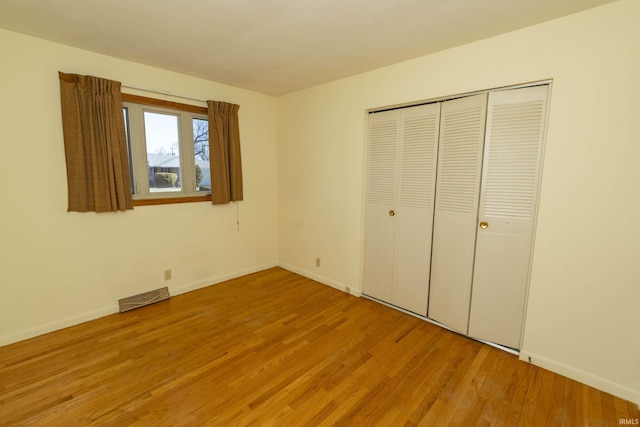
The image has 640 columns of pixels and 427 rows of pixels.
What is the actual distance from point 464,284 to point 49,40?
418 centimetres

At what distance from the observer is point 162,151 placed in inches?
123

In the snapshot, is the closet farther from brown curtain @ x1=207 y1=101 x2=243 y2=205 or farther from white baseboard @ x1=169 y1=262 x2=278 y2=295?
white baseboard @ x1=169 y1=262 x2=278 y2=295

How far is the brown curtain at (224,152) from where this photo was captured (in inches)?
133

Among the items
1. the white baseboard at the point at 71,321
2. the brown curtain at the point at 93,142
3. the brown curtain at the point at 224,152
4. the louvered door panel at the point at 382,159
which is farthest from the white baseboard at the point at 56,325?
the louvered door panel at the point at 382,159

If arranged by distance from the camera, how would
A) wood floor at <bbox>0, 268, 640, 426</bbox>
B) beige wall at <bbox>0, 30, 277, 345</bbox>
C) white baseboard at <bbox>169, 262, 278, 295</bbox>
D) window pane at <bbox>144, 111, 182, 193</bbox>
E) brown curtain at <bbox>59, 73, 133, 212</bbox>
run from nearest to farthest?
1. wood floor at <bbox>0, 268, 640, 426</bbox>
2. beige wall at <bbox>0, 30, 277, 345</bbox>
3. brown curtain at <bbox>59, 73, 133, 212</bbox>
4. window pane at <bbox>144, 111, 182, 193</bbox>
5. white baseboard at <bbox>169, 262, 278, 295</bbox>

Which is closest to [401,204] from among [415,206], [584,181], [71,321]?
[415,206]

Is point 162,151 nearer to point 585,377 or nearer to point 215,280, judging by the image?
point 215,280

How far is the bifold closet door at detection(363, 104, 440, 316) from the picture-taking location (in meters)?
2.70

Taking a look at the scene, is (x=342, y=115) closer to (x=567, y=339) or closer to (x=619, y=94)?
(x=619, y=94)

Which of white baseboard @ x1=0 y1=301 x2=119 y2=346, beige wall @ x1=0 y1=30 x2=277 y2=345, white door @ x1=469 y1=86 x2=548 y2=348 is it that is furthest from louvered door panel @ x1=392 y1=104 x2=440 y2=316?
white baseboard @ x1=0 y1=301 x2=119 y2=346

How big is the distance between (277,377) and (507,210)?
219cm

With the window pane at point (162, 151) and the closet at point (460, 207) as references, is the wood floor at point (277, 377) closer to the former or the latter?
the closet at point (460, 207)

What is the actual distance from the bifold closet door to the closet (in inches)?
0.4

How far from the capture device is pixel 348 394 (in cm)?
185
